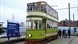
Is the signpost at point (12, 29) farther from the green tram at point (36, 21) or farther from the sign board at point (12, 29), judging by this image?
the green tram at point (36, 21)

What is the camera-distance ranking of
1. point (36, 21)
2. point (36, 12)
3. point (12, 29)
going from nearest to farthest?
point (36, 21)
point (36, 12)
point (12, 29)

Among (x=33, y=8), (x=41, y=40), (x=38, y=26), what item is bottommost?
(x=41, y=40)

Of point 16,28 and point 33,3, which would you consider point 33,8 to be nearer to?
point 33,3

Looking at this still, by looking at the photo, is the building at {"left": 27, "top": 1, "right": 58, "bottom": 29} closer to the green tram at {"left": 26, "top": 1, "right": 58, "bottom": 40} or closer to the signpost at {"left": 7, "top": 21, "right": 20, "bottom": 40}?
the green tram at {"left": 26, "top": 1, "right": 58, "bottom": 40}

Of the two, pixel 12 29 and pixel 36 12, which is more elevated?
pixel 36 12

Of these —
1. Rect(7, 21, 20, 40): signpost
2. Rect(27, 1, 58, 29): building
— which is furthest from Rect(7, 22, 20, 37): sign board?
Rect(27, 1, 58, 29): building

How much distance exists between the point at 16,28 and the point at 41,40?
621 cm

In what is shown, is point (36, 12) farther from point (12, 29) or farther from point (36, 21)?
point (12, 29)

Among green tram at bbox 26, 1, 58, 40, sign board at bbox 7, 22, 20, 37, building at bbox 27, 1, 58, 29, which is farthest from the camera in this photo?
sign board at bbox 7, 22, 20, 37

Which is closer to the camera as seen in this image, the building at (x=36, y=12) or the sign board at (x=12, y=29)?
the building at (x=36, y=12)

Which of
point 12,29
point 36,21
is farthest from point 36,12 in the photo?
point 12,29

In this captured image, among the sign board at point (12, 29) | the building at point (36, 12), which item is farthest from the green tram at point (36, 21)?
the sign board at point (12, 29)

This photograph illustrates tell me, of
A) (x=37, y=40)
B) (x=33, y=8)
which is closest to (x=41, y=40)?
(x=37, y=40)

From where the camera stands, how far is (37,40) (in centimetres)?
2175
